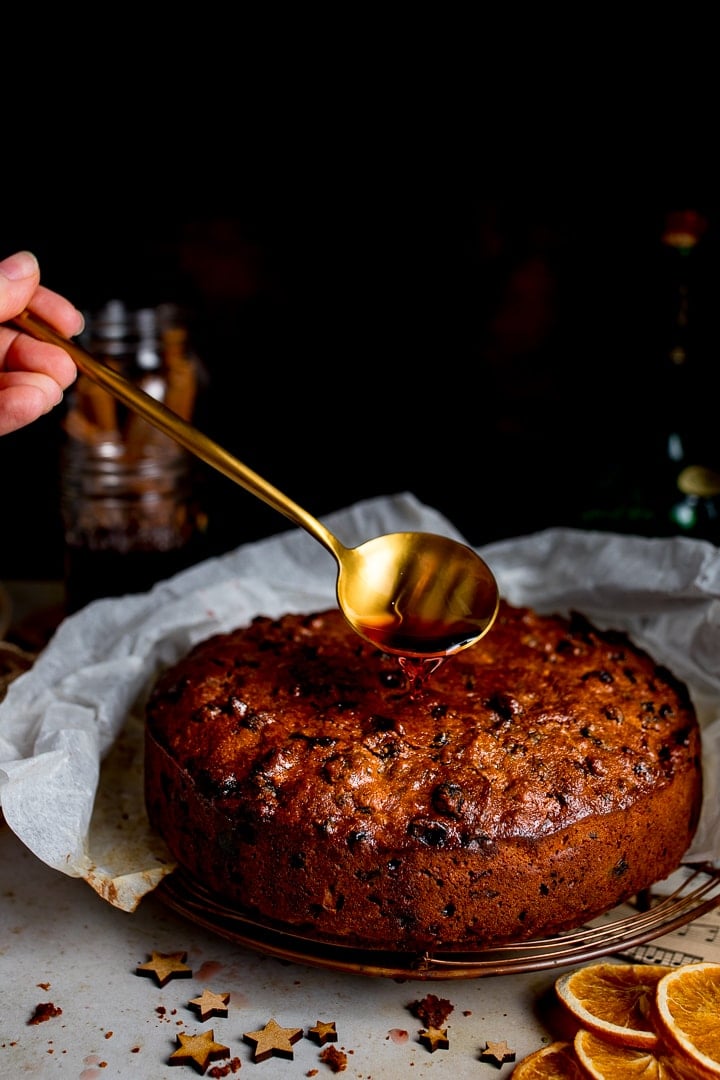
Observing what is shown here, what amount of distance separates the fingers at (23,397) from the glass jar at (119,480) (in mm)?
626

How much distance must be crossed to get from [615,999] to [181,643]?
95 cm

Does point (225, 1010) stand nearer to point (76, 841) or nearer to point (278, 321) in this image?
point (76, 841)

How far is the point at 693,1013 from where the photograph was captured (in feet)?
4.21

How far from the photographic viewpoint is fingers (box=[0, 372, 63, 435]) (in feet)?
4.95

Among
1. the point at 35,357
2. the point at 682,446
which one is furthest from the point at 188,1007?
the point at 682,446

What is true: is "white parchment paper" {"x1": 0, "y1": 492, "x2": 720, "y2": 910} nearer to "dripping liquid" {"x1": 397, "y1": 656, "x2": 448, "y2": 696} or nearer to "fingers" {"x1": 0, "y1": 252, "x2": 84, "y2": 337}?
"dripping liquid" {"x1": 397, "y1": 656, "x2": 448, "y2": 696}

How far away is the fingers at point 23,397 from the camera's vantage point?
4.95 feet

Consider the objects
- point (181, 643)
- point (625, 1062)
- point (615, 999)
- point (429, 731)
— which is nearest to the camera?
point (625, 1062)

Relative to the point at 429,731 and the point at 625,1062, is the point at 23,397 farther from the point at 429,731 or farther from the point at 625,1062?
the point at 625,1062

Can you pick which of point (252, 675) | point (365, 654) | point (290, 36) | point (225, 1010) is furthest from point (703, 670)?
point (290, 36)

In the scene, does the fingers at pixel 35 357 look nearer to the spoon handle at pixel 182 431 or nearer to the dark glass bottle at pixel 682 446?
the spoon handle at pixel 182 431

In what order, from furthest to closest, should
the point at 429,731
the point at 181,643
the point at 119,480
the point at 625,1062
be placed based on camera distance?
1. the point at 119,480
2. the point at 181,643
3. the point at 429,731
4. the point at 625,1062

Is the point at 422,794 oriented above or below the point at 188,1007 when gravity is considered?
above

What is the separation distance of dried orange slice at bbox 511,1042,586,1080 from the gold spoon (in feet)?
1.67
